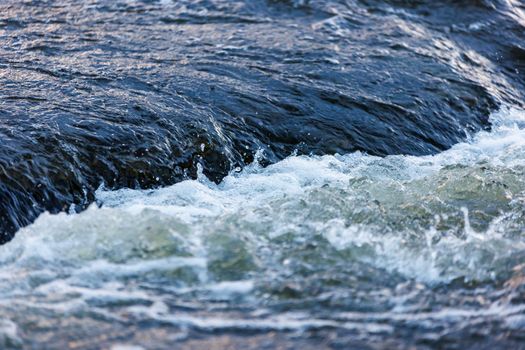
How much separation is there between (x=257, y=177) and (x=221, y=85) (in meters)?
1.29

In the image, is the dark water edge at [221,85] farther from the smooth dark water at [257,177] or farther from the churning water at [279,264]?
the churning water at [279,264]

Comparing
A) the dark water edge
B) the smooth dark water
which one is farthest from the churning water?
the dark water edge

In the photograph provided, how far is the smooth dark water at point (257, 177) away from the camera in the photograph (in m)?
3.77

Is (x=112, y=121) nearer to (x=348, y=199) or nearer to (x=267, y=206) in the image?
(x=267, y=206)

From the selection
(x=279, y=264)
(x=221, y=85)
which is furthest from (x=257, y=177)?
(x=279, y=264)

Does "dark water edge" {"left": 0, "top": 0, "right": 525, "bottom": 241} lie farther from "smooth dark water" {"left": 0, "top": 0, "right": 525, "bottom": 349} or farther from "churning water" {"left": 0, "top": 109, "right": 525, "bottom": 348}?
"churning water" {"left": 0, "top": 109, "right": 525, "bottom": 348}

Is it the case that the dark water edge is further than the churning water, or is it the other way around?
the dark water edge

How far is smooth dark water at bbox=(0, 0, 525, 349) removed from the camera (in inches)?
148

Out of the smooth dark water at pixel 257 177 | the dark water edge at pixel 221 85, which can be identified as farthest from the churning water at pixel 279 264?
the dark water edge at pixel 221 85

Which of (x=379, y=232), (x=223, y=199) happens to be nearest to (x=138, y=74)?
(x=223, y=199)

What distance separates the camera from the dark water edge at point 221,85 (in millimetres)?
5293

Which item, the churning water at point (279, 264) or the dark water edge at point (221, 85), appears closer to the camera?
the churning water at point (279, 264)

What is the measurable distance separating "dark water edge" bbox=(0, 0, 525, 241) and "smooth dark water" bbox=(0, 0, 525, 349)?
0.02m

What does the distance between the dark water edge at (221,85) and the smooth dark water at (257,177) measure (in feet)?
0.07
